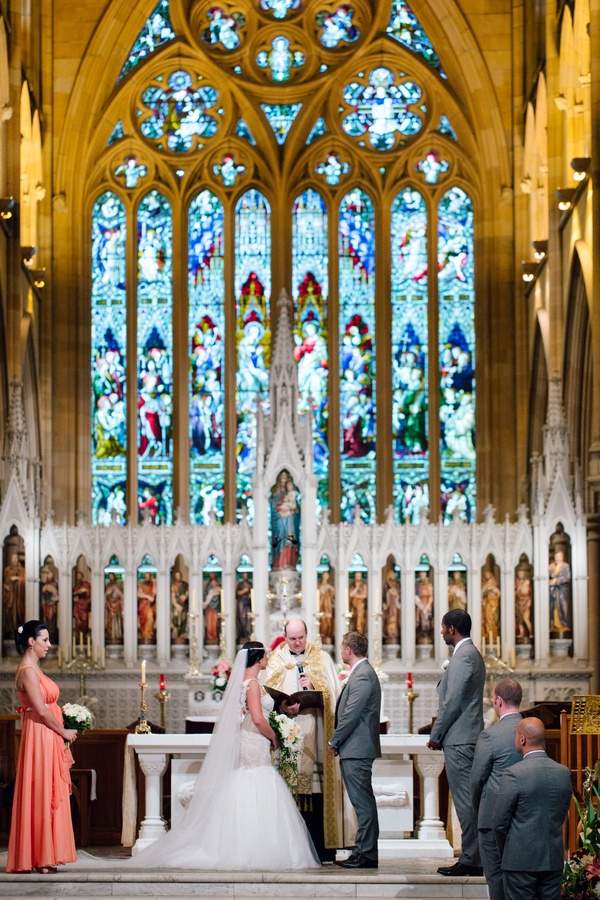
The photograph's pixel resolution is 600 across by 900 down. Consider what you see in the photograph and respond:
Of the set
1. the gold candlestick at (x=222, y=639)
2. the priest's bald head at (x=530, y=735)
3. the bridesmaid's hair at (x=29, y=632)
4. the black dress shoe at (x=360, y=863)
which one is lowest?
the black dress shoe at (x=360, y=863)

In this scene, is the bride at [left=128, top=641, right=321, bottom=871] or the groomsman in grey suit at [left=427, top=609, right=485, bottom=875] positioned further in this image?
the bride at [left=128, top=641, right=321, bottom=871]

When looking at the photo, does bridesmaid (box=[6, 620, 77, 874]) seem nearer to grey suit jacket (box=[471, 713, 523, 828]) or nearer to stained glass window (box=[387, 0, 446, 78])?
grey suit jacket (box=[471, 713, 523, 828])

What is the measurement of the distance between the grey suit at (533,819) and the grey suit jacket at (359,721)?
9.90 feet

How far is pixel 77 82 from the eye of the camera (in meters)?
25.6

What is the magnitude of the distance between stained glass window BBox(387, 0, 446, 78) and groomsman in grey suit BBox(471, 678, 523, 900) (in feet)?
61.9

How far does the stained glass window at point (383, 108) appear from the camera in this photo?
26406 mm

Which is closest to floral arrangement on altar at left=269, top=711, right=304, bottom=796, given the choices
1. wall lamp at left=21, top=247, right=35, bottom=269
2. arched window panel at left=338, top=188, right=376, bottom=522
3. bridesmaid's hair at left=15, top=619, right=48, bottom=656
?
bridesmaid's hair at left=15, top=619, right=48, bottom=656

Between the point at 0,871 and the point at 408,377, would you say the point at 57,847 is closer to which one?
the point at 0,871

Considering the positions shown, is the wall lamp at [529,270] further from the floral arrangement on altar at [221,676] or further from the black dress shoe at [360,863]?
the black dress shoe at [360,863]

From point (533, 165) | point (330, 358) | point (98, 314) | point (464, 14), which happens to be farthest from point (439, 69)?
point (98, 314)

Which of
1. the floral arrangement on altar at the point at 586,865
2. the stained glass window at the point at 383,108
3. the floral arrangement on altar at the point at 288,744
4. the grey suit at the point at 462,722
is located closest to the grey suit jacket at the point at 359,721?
the floral arrangement on altar at the point at 288,744

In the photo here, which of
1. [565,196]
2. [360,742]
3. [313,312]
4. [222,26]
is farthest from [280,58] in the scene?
[360,742]

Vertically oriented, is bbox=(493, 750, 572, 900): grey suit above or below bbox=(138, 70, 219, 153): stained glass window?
below

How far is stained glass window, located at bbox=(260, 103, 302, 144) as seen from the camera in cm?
2639
